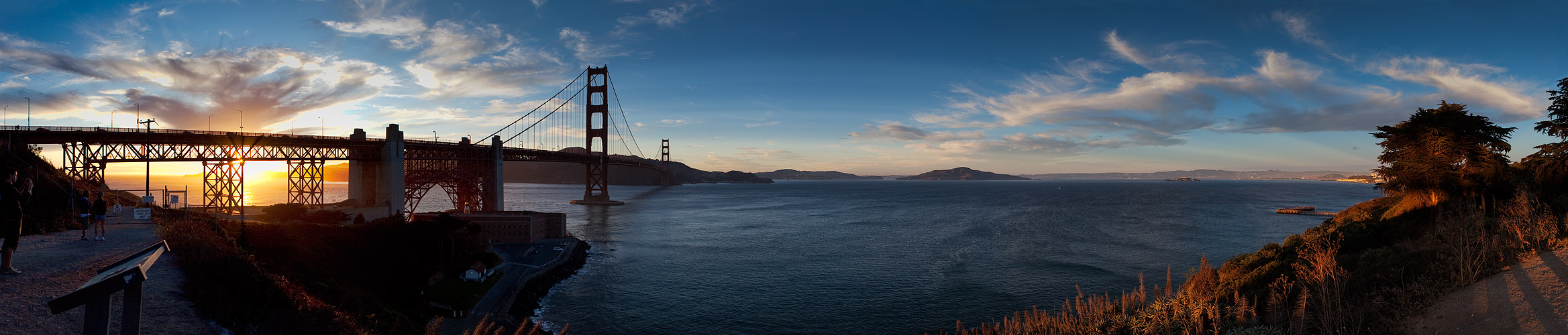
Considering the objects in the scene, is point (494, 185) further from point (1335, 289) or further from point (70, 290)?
point (1335, 289)

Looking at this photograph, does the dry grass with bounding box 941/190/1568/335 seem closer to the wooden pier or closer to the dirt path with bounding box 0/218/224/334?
the dirt path with bounding box 0/218/224/334

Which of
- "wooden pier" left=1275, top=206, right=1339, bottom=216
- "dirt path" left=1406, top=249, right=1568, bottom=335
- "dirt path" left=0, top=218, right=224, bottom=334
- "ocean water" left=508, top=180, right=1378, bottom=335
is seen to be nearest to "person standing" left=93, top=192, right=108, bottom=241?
"dirt path" left=0, top=218, right=224, bottom=334

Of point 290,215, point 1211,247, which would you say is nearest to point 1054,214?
point 1211,247

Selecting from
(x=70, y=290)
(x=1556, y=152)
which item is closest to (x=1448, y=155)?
(x=1556, y=152)

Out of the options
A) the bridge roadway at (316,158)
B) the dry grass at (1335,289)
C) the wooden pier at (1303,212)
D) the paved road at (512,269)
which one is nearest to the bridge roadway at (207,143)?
the bridge roadway at (316,158)

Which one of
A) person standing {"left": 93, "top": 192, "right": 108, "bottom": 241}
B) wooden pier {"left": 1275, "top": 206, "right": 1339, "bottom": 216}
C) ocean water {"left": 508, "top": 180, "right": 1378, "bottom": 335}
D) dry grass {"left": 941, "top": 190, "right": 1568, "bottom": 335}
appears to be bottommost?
ocean water {"left": 508, "top": 180, "right": 1378, "bottom": 335}

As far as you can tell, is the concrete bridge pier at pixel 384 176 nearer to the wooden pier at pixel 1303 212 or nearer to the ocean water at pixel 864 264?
the ocean water at pixel 864 264
